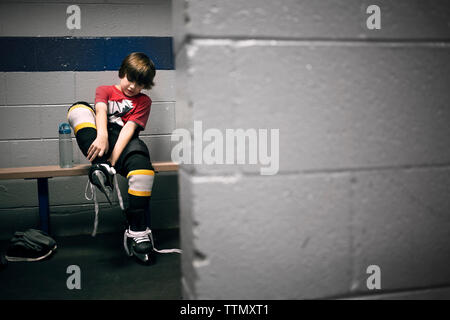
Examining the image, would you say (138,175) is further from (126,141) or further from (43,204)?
(43,204)

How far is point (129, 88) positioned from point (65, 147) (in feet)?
2.26

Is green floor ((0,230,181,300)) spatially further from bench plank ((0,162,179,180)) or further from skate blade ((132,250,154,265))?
bench plank ((0,162,179,180))

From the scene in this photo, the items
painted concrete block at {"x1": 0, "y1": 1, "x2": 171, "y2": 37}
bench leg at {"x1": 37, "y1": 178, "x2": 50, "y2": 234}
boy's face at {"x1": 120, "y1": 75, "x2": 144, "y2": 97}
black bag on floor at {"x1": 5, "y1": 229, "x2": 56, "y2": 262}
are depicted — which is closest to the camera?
black bag on floor at {"x1": 5, "y1": 229, "x2": 56, "y2": 262}

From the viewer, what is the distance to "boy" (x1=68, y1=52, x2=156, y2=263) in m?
1.71

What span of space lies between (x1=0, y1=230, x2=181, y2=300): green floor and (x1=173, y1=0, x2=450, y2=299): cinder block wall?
68cm

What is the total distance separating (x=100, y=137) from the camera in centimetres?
174

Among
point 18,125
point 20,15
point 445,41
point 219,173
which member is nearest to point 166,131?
point 18,125

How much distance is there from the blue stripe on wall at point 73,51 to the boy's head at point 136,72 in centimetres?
54

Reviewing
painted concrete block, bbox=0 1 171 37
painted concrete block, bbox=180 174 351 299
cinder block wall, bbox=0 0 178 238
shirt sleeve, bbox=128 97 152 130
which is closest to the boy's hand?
shirt sleeve, bbox=128 97 152 130

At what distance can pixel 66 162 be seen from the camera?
2.20 meters

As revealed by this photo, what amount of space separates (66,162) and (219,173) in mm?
1808

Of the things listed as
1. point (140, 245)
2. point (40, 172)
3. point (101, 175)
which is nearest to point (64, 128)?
point (40, 172)

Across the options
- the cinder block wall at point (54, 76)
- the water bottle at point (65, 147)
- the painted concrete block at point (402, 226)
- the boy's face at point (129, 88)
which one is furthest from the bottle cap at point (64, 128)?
the painted concrete block at point (402, 226)

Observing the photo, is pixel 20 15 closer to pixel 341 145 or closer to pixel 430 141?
pixel 341 145
